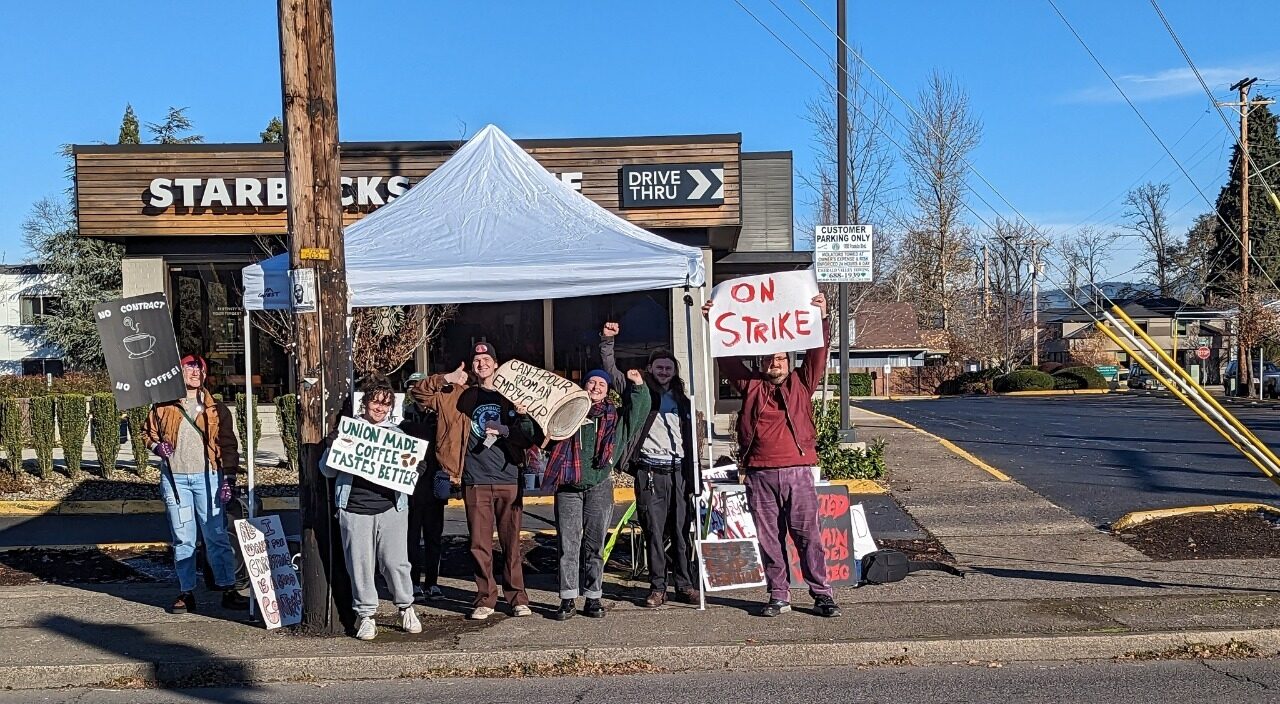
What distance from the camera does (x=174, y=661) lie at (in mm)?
6738

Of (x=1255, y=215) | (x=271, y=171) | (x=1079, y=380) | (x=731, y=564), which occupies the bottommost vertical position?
(x=1079, y=380)

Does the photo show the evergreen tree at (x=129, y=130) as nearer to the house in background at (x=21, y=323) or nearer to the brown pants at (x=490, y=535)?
the house in background at (x=21, y=323)

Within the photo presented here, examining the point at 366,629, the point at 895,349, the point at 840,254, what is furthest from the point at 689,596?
the point at 895,349

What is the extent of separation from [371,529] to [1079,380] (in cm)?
4325

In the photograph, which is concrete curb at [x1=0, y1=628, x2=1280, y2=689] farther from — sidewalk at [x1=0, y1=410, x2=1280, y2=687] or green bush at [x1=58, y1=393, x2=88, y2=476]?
green bush at [x1=58, y1=393, x2=88, y2=476]

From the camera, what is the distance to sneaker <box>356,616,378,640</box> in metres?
7.22

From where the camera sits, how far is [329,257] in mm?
7312

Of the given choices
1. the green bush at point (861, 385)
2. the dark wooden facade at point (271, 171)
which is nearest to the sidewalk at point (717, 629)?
the dark wooden facade at point (271, 171)

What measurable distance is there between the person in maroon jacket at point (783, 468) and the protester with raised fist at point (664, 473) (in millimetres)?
464

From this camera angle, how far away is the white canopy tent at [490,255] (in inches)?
323

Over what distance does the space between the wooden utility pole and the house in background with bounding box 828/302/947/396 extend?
4917 cm

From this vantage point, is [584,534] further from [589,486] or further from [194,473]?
[194,473]

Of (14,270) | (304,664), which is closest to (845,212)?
(304,664)

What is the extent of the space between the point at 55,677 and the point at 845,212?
1088cm
